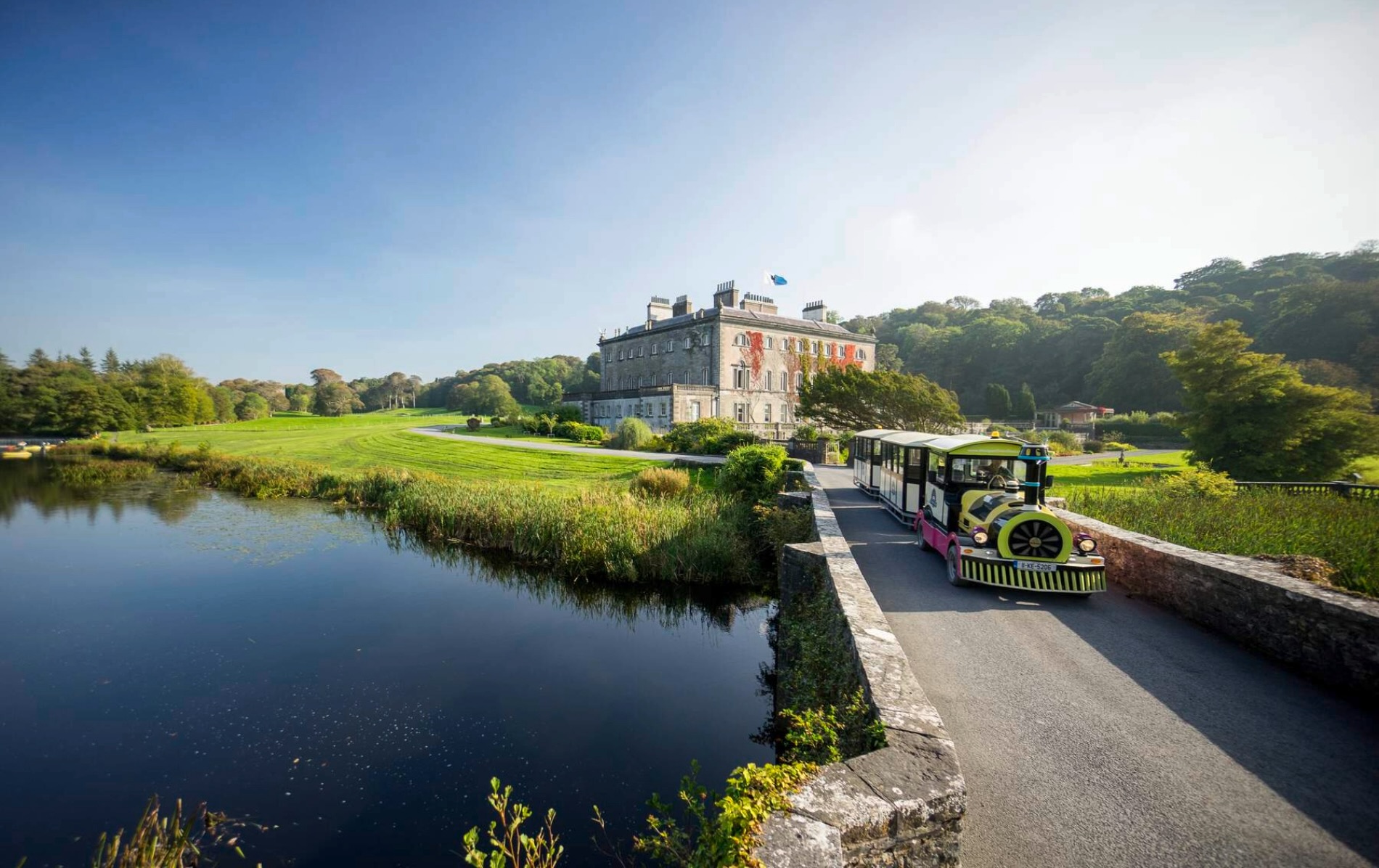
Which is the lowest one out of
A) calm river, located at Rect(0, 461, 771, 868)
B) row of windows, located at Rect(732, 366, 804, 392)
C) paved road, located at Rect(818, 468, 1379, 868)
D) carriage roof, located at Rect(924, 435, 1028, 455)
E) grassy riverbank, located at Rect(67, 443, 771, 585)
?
calm river, located at Rect(0, 461, 771, 868)

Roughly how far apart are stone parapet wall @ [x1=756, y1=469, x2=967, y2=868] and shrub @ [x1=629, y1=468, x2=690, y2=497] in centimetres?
1467

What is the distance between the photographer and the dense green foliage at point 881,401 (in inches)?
1252

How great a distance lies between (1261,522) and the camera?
1109cm

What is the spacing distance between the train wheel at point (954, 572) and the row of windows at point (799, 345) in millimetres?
38284

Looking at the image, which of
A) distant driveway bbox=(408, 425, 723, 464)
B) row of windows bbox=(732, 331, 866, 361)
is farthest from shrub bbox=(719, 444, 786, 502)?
row of windows bbox=(732, 331, 866, 361)

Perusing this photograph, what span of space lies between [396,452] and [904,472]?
108 ft

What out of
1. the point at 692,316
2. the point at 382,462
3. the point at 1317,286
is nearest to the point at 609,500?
the point at 382,462

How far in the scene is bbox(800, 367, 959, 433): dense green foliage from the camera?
31797 millimetres

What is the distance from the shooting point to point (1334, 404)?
21.0 m

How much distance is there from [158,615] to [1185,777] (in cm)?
1683

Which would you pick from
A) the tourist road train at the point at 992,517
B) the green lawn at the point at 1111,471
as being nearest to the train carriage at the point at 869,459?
the tourist road train at the point at 992,517

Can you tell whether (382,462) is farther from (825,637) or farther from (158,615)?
(825,637)

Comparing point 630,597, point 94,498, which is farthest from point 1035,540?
point 94,498

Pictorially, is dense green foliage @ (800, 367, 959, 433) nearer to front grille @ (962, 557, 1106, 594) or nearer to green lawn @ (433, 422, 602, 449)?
green lawn @ (433, 422, 602, 449)
